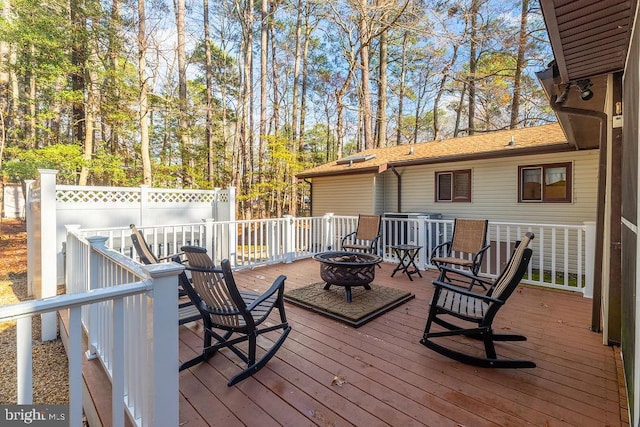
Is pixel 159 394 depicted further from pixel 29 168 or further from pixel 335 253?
pixel 29 168

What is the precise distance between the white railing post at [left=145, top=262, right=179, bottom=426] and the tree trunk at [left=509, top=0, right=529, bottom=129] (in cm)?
1446

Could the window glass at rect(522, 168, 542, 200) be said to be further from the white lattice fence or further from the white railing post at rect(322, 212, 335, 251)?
the white lattice fence

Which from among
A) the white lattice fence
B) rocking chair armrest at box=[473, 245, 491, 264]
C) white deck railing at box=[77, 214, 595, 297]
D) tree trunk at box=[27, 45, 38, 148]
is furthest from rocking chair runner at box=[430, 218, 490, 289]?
tree trunk at box=[27, 45, 38, 148]

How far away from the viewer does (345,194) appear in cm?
1027

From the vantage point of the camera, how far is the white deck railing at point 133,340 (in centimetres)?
117

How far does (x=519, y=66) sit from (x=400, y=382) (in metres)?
14.3

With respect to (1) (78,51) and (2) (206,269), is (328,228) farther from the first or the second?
(1) (78,51)

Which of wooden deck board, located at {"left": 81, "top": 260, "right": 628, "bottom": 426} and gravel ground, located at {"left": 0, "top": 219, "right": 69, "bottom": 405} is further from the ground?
wooden deck board, located at {"left": 81, "top": 260, "right": 628, "bottom": 426}

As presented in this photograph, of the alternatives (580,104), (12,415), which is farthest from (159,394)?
(580,104)

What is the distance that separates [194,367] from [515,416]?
7.67 ft

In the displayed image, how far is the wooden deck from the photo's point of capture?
1819 mm

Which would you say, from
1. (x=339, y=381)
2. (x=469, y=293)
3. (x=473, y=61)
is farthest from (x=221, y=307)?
(x=473, y=61)

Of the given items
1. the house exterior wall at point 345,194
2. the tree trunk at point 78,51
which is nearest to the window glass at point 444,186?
the house exterior wall at point 345,194

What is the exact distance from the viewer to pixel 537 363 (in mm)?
2426
